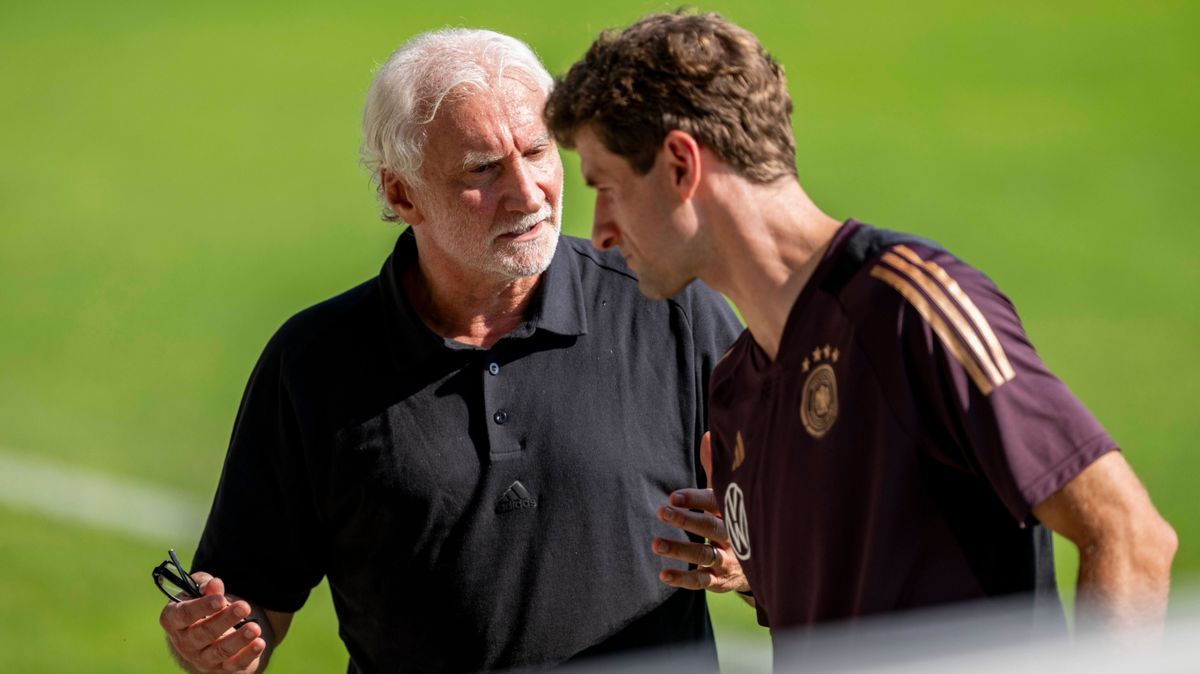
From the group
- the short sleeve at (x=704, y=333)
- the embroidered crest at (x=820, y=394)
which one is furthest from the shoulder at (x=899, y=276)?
the short sleeve at (x=704, y=333)

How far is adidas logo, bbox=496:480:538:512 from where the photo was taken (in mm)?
4289

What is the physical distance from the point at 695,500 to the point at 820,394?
38.4 inches

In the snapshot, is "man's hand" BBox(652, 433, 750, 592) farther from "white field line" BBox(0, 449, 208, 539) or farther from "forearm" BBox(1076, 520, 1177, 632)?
"white field line" BBox(0, 449, 208, 539)

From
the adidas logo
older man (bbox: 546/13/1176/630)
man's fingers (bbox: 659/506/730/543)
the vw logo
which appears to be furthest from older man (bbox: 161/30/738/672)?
older man (bbox: 546/13/1176/630)

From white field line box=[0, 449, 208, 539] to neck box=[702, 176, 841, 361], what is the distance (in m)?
6.31

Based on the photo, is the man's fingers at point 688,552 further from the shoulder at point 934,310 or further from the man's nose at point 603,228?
the shoulder at point 934,310

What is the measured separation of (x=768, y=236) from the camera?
3.21m

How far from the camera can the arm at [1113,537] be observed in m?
2.79

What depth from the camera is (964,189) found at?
14781 mm

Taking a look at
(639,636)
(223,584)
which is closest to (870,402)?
(639,636)

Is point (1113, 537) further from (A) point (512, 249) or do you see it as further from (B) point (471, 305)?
(B) point (471, 305)

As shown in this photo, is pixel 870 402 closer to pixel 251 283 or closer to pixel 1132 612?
pixel 1132 612

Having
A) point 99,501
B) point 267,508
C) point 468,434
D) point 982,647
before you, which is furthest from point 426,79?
point 99,501

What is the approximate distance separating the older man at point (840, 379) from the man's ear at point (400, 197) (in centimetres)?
122
